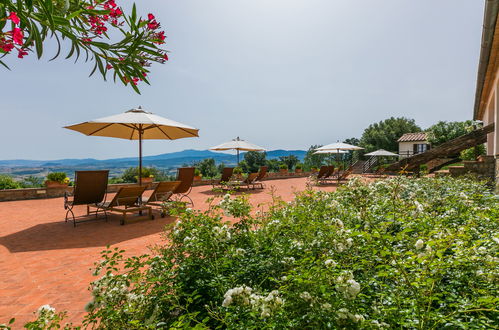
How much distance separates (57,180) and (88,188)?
621cm

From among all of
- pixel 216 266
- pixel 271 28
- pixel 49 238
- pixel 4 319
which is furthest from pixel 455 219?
pixel 271 28

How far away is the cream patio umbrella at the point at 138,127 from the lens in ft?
19.5

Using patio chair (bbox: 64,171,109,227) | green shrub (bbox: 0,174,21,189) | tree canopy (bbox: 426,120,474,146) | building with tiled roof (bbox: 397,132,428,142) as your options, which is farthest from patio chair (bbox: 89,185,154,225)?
building with tiled roof (bbox: 397,132,428,142)

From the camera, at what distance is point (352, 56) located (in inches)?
439

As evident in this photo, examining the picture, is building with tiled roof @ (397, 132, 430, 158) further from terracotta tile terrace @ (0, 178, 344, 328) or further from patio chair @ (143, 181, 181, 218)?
terracotta tile terrace @ (0, 178, 344, 328)

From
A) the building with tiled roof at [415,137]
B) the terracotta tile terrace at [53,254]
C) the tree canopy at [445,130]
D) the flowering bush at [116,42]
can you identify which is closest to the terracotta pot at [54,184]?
the terracotta tile terrace at [53,254]

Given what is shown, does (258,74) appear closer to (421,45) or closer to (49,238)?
(421,45)

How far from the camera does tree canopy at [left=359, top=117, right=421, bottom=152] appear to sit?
131 ft

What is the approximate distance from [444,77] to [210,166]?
23491mm

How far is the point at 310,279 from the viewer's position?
1312 millimetres

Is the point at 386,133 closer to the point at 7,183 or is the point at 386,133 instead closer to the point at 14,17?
the point at 7,183

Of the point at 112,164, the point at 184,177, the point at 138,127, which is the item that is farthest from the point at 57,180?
the point at 112,164

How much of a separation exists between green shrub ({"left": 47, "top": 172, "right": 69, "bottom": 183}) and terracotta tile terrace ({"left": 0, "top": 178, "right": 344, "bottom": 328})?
3809 mm

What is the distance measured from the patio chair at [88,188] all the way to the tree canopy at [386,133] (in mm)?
38172
